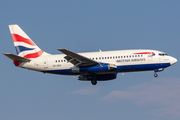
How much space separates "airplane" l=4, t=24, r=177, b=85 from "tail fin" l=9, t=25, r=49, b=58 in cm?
25

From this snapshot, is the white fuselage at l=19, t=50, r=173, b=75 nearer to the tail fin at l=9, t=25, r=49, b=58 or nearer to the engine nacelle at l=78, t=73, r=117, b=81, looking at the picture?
the tail fin at l=9, t=25, r=49, b=58

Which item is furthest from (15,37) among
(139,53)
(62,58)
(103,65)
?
(139,53)

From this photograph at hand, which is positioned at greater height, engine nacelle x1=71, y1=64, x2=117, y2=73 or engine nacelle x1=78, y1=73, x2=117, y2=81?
engine nacelle x1=71, y1=64, x2=117, y2=73

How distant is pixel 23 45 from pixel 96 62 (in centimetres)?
1525

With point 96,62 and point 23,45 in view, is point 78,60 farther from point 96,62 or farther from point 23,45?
point 23,45

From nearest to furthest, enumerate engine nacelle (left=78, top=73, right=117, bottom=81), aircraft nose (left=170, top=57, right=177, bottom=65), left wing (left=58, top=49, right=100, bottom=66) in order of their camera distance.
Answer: left wing (left=58, top=49, right=100, bottom=66), aircraft nose (left=170, top=57, right=177, bottom=65), engine nacelle (left=78, top=73, right=117, bottom=81)

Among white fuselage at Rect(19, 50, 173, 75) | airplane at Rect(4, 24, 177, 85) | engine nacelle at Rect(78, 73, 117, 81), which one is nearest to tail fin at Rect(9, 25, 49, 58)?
airplane at Rect(4, 24, 177, 85)

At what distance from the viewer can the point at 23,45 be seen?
204ft

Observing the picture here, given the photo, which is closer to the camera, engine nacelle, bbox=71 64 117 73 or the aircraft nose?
engine nacelle, bbox=71 64 117 73

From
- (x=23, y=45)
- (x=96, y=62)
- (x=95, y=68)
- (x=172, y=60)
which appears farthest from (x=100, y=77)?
(x=23, y=45)

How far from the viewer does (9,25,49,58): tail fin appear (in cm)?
6129

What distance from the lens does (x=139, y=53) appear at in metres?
57.0

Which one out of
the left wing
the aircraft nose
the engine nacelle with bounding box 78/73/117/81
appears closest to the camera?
the left wing

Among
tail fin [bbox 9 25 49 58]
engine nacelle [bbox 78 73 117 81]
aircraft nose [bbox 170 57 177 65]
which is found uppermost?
tail fin [bbox 9 25 49 58]
